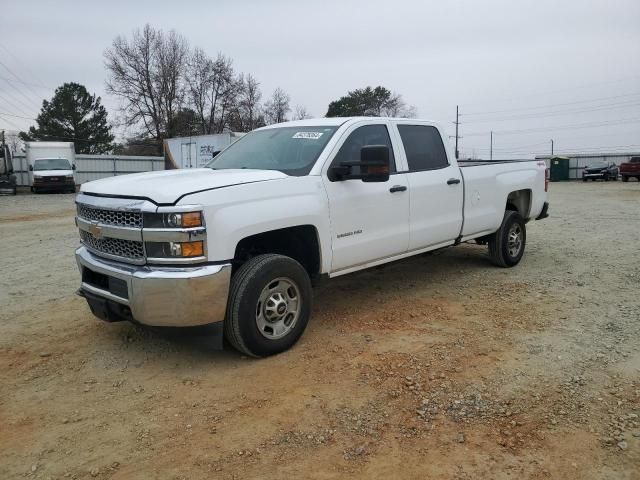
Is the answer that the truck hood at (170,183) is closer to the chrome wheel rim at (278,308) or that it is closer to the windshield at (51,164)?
the chrome wheel rim at (278,308)

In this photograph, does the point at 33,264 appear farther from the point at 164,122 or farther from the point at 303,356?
the point at 164,122

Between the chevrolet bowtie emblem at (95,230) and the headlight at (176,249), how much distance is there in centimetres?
61

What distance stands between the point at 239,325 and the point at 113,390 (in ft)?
3.23

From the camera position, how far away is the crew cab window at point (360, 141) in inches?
191

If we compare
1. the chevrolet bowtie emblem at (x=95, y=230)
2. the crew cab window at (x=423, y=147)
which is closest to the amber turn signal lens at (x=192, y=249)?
the chevrolet bowtie emblem at (x=95, y=230)

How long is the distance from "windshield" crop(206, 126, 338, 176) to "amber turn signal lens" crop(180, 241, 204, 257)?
3.79ft

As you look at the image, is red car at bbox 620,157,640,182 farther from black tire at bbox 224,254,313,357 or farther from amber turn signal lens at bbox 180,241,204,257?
amber turn signal lens at bbox 180,241,204,257

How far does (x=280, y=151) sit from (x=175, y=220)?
1658mm

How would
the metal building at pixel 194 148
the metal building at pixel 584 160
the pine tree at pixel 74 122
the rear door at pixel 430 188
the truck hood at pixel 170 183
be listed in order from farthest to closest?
the pine tree at pixel 74 122
the metal building at pixel 584 160
the metal building at pixel 194 148
the rear door at pixel 430 188
the truck hood at pixel 170 183

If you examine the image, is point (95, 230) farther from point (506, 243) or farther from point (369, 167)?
point (506, 243)

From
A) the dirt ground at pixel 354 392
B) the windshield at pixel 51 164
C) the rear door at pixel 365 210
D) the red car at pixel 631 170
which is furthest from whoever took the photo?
the red car at pixel 631 170

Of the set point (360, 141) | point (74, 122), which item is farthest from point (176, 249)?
point (74, 122)

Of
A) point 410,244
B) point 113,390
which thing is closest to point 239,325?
point 113,390

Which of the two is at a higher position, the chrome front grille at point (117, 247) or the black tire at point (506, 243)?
the chrome front grille at point (117, 247)
